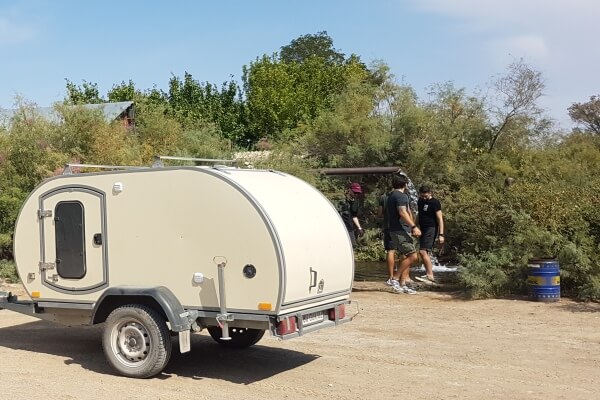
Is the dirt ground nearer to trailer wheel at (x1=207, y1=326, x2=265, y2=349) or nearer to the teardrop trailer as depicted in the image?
trailer wheel at (x1=207, y1=326, x2=265, y2=349)

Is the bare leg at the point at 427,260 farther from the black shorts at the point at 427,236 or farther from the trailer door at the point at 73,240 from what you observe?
the trailer door at the point at 73,240

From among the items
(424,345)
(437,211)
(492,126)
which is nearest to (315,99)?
(492,126)

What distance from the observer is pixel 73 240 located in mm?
8211

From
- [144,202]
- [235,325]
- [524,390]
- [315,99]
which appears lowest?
[524,390]

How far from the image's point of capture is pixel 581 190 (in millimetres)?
12930

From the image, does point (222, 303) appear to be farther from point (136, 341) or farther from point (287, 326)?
point (136, 341)

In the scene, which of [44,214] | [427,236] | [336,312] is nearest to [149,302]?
[44,214]

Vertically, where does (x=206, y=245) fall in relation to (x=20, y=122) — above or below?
below

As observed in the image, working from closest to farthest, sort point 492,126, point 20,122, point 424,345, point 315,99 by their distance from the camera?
point 424,345, point 20,122, point 492,126, point 315,99

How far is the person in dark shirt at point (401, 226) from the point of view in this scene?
12.7 metres

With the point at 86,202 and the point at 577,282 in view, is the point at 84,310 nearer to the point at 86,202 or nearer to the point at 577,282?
the point at 86,202

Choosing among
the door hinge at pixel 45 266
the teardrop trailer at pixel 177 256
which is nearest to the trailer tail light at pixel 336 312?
the teardrop trailer at pixel 177 256

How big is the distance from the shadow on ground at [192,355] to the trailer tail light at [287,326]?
0.85 meters

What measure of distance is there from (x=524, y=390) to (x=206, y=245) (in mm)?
3476
